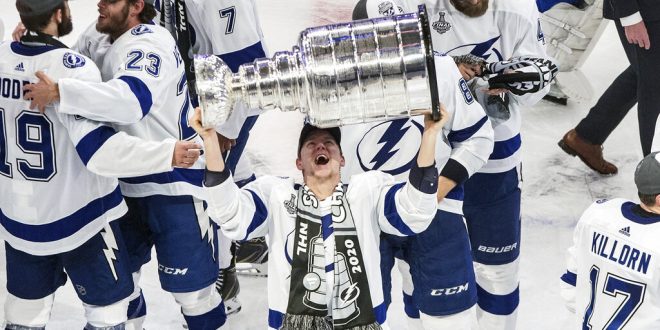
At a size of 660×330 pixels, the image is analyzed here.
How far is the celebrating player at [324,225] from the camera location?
9.34ft

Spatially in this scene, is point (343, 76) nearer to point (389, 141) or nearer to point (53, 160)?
point (389, 141)

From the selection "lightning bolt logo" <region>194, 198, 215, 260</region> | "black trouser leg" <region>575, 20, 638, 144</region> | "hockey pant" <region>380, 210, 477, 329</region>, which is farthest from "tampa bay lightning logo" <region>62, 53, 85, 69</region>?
"black trouser leg" <region>575, 20, 638, 144</region>

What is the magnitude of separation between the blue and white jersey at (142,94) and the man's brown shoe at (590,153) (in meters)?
2.24

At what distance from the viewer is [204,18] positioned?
4.02 metres

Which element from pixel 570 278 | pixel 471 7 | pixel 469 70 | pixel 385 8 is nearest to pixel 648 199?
pixel 570 278

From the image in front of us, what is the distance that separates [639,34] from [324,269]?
2.30 meters

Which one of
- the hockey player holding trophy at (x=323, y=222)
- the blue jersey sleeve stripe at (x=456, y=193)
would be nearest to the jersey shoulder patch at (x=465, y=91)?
the blue jersey sleeve stripe at (x=456, y=193)

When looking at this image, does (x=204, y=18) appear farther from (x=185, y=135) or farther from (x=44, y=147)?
(x=44, y=147)

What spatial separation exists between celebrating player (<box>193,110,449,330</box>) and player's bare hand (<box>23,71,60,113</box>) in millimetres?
602

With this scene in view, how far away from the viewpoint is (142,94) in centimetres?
321

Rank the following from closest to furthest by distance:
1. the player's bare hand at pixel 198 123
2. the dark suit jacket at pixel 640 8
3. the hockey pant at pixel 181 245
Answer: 1. the player's bare hand at pixel 198 123
2. the hockey pant at pixel 181 245
3. the dark suit jacket at pixel 640 8

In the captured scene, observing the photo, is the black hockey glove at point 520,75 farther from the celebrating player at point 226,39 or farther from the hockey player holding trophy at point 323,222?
the celebrating player at point 226,39

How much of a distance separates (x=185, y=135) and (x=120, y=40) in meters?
0.37

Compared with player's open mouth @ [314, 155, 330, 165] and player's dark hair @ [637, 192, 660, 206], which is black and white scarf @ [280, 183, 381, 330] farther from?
player's dark hair @ [637, 192, 660, 206]
